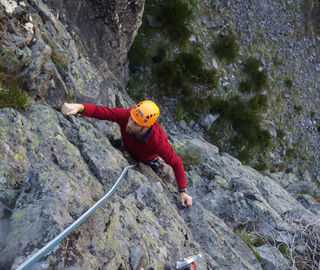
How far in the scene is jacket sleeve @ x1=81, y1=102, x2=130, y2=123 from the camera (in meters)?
3.88

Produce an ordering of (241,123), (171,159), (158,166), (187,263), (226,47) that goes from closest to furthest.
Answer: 1. (187,263)
2. (171,159)
3. (158,166)
4. (241,123)
5. (226,47)

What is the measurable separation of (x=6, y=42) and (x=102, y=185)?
95.2 inches

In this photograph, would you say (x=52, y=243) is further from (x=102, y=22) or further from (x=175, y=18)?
(x=175, y=18)

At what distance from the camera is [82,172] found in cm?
307

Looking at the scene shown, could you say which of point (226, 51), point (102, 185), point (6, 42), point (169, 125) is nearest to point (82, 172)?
point (102, 185)

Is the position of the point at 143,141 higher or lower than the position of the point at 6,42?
lower

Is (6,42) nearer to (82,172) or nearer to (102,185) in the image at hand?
(82,172)

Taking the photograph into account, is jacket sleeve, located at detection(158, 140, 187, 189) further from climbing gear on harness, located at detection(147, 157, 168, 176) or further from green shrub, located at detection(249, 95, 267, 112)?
green shrub, located at detection(249, 95, 267, 112)

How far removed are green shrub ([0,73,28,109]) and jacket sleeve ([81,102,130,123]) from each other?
2.73 feet

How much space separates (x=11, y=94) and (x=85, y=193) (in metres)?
1.78

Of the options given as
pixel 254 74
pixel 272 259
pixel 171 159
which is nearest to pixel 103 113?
pixel 171 159

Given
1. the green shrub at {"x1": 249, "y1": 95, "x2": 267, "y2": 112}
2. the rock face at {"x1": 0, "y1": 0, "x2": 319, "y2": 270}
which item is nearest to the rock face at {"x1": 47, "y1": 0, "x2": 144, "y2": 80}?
the rock face at {"x1": 0, "y1": 0, "x2": 319, "y2": 270}

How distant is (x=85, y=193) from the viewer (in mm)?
2598

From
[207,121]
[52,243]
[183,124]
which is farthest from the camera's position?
[207,121]
